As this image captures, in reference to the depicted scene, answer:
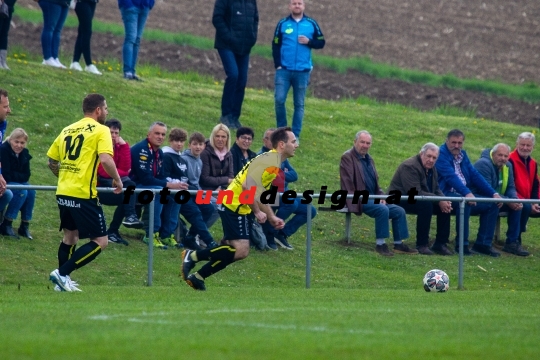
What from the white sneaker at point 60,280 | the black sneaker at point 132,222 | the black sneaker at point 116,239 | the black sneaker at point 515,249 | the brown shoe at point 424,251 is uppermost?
the black sneaker at point 132,222

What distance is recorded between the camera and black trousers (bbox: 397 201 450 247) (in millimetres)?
17562

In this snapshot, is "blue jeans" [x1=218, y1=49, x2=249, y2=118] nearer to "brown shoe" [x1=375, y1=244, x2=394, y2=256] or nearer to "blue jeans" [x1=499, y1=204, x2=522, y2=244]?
"brown shoe" [x1=375, y1=244, x2=394, y2=256]

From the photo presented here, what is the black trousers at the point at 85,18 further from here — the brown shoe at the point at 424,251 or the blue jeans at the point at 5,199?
the brown shoe at the point at 424,251

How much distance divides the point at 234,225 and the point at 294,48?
26.4 ft

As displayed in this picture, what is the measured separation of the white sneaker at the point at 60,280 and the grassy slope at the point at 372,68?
21.8 meters

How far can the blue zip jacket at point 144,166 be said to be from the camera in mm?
15805

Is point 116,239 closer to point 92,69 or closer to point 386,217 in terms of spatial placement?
point 386,217

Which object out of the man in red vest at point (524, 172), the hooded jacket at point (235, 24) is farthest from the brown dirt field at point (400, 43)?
the man in red vest at point (524, 172)

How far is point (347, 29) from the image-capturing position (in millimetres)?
39500

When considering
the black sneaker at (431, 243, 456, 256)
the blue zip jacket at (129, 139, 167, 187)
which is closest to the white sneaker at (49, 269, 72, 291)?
the blue zip jacket at (129, 139, 167, 187)

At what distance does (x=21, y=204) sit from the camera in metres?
14.8

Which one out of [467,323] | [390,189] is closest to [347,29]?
[390,189]

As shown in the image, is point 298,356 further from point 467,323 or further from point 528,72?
point 528,72

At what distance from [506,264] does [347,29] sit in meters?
22.6
